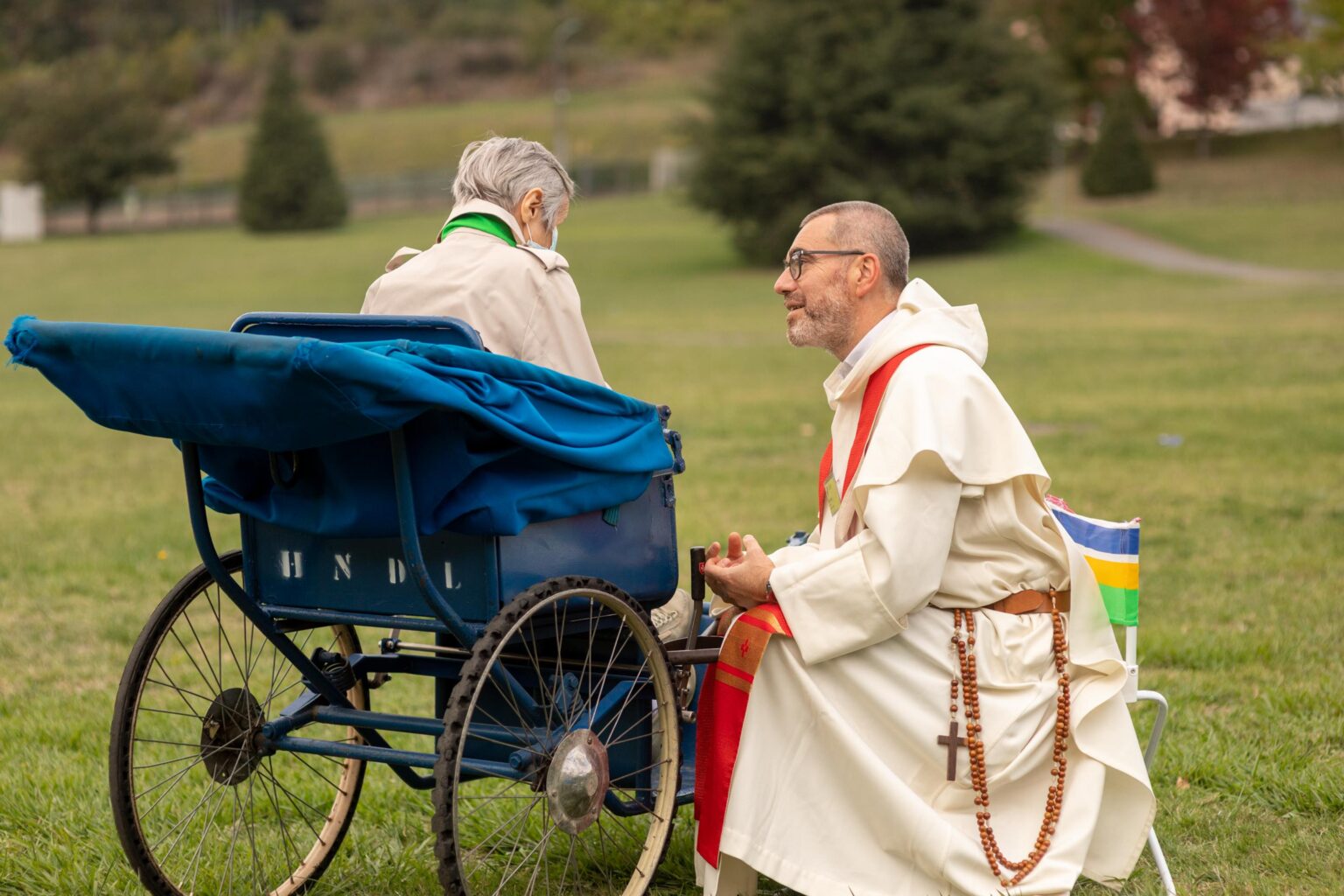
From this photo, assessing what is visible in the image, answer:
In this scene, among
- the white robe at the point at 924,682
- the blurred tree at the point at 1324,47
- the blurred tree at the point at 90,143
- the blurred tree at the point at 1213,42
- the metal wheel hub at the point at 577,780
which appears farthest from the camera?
the blurred tree at the point at 1213,42

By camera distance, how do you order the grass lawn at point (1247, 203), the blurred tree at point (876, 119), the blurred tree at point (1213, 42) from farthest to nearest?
the blurred tree at point (1213, 42)
the blurred tree at point (876, 119)
the grass lawn at point (1247, 203)

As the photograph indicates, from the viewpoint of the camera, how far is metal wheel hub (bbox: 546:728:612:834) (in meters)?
3.52

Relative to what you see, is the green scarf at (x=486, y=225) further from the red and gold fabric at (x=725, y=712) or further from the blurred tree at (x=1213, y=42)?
the blurred tree at (x=1213, y=42)

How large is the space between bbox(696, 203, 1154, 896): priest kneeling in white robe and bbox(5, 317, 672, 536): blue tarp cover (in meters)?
0.53

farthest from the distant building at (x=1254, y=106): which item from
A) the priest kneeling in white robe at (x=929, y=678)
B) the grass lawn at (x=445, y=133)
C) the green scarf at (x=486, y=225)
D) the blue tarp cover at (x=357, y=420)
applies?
the blue tarp cover at (x=357, y=420)

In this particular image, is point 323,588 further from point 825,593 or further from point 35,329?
point 825,593

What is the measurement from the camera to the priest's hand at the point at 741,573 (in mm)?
3773

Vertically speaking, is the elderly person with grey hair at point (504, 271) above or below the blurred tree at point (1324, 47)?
above

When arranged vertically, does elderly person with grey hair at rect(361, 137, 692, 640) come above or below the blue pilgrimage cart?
above

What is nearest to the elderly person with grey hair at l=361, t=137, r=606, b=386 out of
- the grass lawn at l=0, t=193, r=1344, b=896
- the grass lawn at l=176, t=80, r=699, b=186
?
the grass lawn at l=0, t=193, r=1344, b=896

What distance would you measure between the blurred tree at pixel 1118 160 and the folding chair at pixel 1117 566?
154ft

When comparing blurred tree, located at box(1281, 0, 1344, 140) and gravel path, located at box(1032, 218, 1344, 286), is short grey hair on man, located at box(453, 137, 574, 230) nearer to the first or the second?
gravel path, located at box(1032, 218, 1344, 286)

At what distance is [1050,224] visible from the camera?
44469mm

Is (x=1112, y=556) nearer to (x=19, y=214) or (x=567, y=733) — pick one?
(x=567, y=733)
